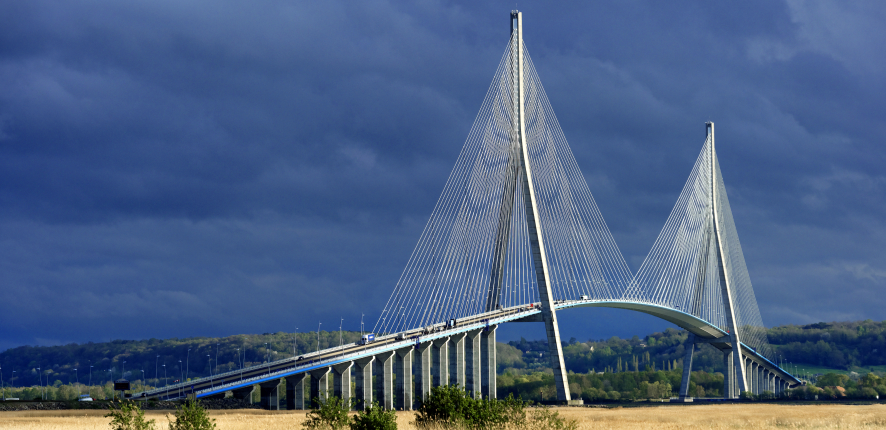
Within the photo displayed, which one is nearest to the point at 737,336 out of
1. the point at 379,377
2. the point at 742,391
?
the point at 742,391

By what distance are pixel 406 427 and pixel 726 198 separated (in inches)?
3684

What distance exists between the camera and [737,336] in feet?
414

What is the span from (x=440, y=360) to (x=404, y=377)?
18.0 feet

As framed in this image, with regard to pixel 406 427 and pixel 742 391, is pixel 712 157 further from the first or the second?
pixel 406 427

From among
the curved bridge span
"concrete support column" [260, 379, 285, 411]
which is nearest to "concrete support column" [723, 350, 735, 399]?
the curved bridge span

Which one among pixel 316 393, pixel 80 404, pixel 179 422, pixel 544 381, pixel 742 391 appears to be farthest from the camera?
pixel 544 381

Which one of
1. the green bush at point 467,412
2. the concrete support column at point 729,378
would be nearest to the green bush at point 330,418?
the green bush at point 467,412

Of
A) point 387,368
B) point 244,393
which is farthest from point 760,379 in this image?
point 244,393

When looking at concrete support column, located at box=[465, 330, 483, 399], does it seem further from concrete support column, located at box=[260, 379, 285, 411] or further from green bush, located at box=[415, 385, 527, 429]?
green bush, located at box=[415, 385, 527, 429]

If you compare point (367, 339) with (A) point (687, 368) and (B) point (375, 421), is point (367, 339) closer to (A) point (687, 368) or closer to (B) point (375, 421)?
(B) point (375, 421)

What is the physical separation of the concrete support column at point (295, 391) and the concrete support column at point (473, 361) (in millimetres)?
21314

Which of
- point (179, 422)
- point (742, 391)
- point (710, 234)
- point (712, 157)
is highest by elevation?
point (712, 157)

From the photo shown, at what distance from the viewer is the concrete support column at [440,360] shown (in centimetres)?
8331

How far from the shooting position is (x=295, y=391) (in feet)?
226
